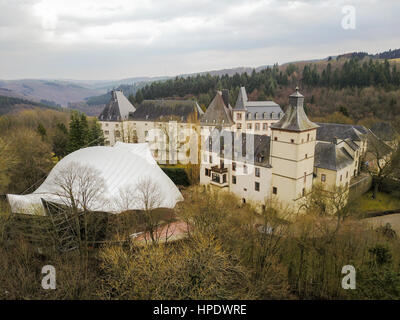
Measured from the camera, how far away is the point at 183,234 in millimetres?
23891

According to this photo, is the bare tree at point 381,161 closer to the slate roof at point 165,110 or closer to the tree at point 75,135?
the slate roof at point 165,110

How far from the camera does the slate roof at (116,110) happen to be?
190ft

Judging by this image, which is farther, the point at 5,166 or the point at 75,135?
the point at 75,135

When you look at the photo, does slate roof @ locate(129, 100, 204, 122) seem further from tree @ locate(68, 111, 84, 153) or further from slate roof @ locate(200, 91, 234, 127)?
tree @ locate(68, 111, 84, 153)

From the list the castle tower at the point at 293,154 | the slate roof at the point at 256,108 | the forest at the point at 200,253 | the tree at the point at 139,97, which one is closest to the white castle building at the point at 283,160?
the castle tower at the point at 293,154

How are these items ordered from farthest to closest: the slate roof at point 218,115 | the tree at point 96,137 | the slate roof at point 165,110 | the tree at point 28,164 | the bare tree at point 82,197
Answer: the slate roof at point 165,110 < the slate roof at point 218,115 < the tree at point 96,137 < the tree at point 28,164 < the bare tree at point 82,197

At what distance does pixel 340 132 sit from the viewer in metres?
41.1

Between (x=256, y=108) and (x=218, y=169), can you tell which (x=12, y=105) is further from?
(x=218, y=169)

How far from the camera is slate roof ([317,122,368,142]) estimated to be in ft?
130

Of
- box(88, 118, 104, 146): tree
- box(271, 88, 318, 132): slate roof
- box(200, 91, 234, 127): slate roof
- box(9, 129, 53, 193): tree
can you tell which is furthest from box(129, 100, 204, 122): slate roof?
box(271, 88, 318, 132): slate roof

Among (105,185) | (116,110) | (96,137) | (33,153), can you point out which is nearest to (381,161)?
(105,185)

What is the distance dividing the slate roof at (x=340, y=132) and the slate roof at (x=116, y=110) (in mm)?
36220

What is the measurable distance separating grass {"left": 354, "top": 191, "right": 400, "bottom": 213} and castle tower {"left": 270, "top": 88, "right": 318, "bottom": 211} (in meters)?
7.68

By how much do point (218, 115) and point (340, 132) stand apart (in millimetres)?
19503
